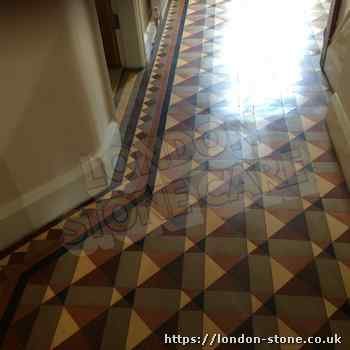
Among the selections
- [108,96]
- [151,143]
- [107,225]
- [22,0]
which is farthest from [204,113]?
[22,0]

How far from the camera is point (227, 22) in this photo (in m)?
3.65

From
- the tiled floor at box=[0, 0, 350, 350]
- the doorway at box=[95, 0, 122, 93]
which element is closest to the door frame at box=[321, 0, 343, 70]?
the tiled floor at box=[0, 0, 350, 350]

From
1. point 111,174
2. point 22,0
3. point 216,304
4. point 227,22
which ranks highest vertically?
point 22,0

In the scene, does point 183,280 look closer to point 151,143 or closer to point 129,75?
point 151,143

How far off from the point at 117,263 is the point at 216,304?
0.47 meters

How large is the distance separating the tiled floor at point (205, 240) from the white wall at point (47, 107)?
0.17 m

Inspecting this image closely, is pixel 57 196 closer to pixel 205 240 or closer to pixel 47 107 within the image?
pixel 47 107

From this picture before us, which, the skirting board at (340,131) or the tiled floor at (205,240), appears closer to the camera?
the tiled floor at (205,240)

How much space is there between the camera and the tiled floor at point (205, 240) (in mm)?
1473

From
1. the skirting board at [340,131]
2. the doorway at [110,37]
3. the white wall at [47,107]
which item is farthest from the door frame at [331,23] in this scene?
the white wall at [47,107]

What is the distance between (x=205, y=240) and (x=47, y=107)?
3.00ft

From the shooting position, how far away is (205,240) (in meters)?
1.75

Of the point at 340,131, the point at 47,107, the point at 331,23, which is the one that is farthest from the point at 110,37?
the point at 340,131

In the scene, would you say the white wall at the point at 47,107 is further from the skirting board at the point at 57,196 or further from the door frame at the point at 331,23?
the door frame at the point at 331,23
